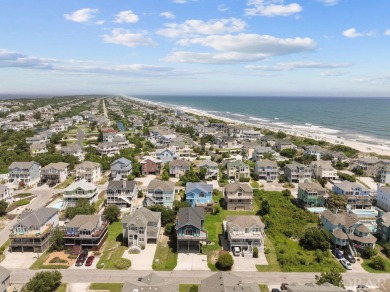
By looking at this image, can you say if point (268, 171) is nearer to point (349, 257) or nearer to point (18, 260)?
point (349, 257)

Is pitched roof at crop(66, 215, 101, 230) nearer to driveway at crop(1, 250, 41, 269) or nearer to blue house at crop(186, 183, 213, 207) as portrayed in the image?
driveway at crop(1, 250, 41, 269)

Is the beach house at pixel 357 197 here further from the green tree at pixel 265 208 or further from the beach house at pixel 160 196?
the beach house at pixel 160 196

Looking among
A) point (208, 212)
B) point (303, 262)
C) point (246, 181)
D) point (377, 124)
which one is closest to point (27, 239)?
point (208, 212)

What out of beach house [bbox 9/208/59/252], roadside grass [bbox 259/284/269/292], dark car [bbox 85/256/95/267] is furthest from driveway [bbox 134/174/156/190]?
roadside grass [bbox 259/284/269/292]

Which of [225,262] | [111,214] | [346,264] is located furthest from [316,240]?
[111,214]

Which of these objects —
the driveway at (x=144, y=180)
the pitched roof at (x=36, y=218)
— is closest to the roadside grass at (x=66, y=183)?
the driveway at (x=144, y=180)

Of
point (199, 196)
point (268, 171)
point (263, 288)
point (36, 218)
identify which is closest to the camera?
point (263, 288)
